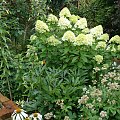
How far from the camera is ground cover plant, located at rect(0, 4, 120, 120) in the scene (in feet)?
9.37

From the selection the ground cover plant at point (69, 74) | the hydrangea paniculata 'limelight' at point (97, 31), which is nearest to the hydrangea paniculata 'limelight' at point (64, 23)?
the ground cover plant at point (69, 74)

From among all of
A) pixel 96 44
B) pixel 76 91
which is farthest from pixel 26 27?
pixel 76 91

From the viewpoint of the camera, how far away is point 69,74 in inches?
129

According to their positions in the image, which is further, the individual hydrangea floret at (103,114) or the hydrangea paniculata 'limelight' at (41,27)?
the hydrangea paniculata 'limelight' at (41,27)

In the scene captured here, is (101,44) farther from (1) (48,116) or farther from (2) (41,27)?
(1) (48,116)

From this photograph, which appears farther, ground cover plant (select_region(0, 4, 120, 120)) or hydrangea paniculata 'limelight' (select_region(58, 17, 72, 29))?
hydrangea paniculata 'limelight' (select_region(58, 17, 72, 29))

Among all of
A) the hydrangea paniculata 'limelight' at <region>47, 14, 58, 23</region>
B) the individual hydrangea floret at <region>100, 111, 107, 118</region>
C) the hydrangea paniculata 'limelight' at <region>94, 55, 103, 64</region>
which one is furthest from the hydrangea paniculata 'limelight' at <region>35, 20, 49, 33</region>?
the individual hydrangea floret at <region>100, 111, 107, 118</region>

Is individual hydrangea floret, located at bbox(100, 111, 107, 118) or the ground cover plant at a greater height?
the ground cover plant

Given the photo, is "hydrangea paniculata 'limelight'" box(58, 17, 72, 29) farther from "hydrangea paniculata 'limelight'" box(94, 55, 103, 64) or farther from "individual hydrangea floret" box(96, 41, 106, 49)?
"hydrangea paniculata 'limelight'" box(94, 55, 103, 64)

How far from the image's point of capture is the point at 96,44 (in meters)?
3.57

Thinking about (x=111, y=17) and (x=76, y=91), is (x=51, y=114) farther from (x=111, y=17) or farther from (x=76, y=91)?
(x=111, y=17)

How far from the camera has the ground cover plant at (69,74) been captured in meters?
2.86

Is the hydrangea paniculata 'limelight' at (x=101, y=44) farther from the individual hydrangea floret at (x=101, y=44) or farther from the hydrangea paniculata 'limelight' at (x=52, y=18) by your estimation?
the hydrangea paniculata 'limelight' at (x=52, y=18)

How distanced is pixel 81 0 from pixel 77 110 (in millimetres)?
4972
